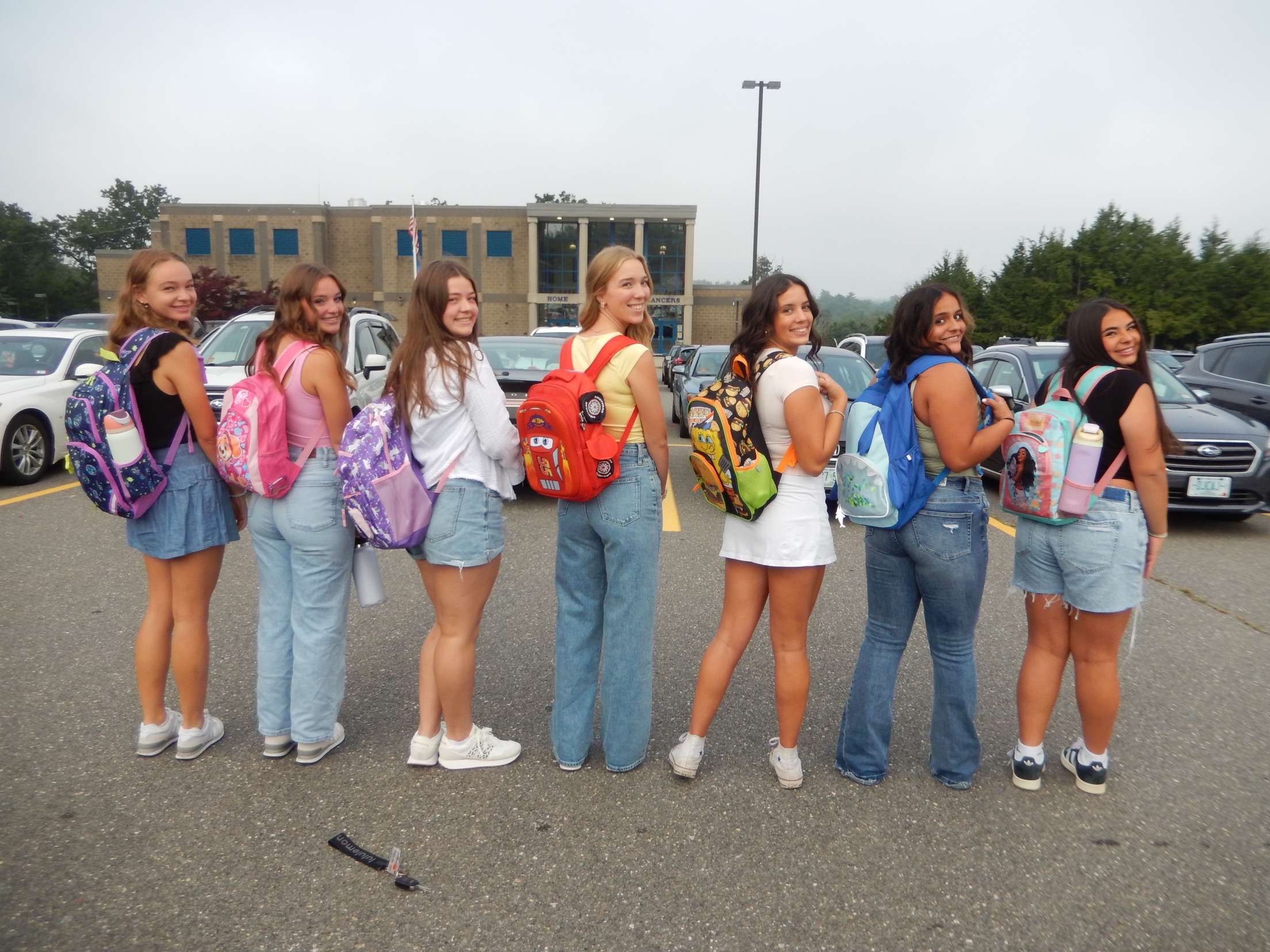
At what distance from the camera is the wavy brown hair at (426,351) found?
9.55 ft

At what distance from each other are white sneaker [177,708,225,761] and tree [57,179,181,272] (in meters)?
84.6

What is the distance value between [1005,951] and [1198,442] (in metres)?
6.53

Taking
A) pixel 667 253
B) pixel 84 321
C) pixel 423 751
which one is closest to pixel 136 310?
pixel 423 751

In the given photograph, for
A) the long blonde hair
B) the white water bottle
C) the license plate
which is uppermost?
the long blonde hair

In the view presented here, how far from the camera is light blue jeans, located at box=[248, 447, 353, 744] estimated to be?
3.10 metres

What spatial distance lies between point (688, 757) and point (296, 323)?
2.14 metres

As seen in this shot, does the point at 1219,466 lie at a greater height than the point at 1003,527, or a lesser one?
greater

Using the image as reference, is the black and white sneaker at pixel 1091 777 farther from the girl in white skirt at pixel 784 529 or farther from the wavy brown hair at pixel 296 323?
the wavy brown hair at pixel 296 323

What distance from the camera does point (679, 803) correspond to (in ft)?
9.98

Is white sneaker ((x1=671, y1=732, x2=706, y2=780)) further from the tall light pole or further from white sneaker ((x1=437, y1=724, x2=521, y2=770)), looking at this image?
the tall light pole

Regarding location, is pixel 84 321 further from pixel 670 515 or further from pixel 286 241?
pixel 286 241

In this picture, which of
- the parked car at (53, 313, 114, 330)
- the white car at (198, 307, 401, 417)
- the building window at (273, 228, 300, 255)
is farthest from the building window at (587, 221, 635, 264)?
the white car at (198, 307, 401, 417)

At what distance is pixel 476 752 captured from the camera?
3.27 meters

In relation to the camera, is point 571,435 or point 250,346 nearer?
point 571,435
